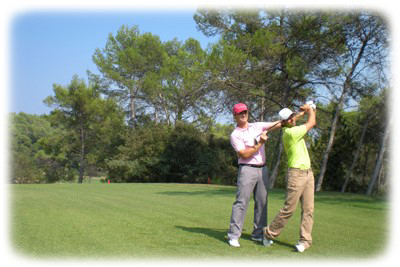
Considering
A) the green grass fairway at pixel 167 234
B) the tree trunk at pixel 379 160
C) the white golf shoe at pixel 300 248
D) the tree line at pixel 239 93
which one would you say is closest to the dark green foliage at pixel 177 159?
the tree line at pixel 239 93

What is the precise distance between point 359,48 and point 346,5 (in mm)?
2582

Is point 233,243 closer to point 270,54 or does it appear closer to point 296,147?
point 296,147

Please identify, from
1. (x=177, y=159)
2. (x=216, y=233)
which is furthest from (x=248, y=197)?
(x=177, y=159)

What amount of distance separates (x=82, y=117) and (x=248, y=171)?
39985 mm

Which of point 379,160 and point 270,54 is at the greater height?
point 270,54

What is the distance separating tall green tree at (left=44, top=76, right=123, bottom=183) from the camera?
41.5m

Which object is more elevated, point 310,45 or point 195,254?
point 310,45

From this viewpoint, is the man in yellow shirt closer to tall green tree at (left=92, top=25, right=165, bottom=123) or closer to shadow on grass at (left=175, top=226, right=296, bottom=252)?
shadow on grass at (left=175, top=226, right=296, bottom=252)

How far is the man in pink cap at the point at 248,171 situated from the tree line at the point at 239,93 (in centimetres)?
1436

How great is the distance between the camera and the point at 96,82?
139 feet

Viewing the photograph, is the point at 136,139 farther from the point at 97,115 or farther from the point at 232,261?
the point at 232,261

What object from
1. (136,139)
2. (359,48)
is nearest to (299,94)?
(359,48)

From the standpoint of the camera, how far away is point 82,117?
143 feet

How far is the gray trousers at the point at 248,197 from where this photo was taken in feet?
19.3
